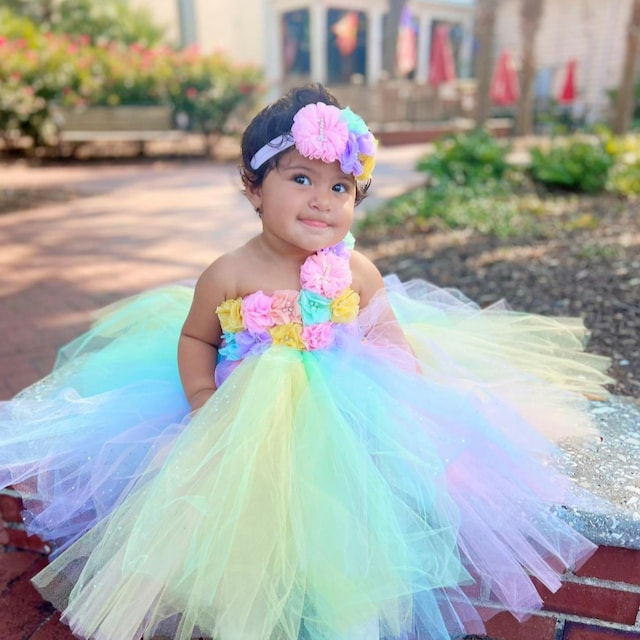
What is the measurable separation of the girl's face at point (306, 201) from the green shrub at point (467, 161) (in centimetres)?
500

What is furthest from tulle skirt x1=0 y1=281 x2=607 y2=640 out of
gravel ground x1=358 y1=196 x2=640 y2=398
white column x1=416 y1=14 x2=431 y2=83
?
white column x1=416 y1=14 x2=431 y2=83

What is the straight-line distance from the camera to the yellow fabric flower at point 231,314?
1.61 metres

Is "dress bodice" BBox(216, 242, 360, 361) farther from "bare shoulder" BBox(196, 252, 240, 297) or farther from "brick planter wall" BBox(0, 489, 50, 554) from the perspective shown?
"brick planter wall" BBox(0, 489, 50, 554)

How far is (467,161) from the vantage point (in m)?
6.58

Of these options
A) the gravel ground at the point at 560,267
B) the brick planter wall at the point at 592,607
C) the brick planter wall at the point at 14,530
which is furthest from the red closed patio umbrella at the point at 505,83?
the brick planter wall at the point at 14,530

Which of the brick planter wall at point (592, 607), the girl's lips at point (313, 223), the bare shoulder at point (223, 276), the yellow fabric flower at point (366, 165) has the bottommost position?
the brick planter wall at point (592, 607)

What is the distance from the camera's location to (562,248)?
4055 millimetres

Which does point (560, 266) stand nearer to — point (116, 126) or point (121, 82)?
point (116, 126)

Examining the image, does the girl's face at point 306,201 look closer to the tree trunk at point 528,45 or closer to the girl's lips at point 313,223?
the girl's lips at point 313,223

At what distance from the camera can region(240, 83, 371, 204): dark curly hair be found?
148cm

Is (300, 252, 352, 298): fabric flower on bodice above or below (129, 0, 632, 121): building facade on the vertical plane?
below

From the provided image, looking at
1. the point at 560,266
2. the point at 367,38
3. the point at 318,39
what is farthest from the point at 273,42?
the point at 560,266

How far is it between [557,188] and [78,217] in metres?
4.90

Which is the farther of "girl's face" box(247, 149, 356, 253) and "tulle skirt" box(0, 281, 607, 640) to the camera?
"girl's face" box(247, 149, 356, 253)
